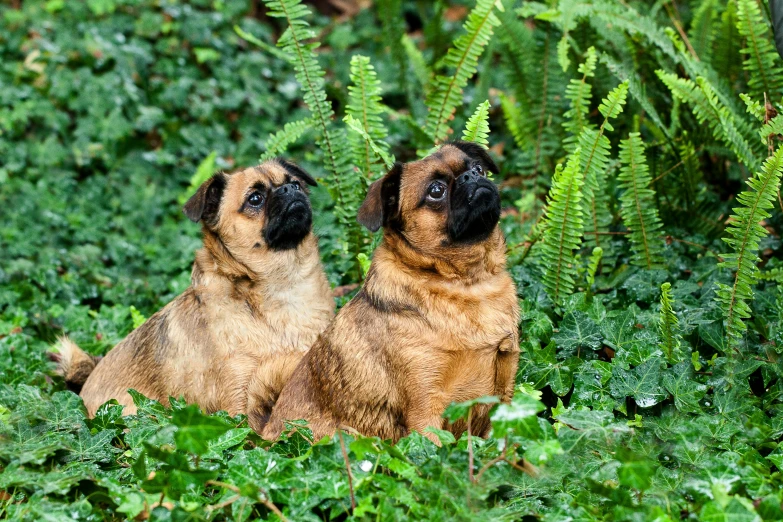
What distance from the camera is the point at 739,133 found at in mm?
5504

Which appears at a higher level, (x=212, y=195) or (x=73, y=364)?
(x=212, y=195)

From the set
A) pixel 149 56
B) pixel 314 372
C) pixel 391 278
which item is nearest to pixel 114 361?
pixel 314 372

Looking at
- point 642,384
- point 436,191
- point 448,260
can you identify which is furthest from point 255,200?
point 642,384

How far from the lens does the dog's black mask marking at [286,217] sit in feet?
17.2

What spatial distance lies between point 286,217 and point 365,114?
0.98m

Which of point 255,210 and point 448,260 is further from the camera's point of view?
point 255,210

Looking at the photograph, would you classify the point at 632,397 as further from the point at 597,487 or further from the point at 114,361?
the point at 114,361

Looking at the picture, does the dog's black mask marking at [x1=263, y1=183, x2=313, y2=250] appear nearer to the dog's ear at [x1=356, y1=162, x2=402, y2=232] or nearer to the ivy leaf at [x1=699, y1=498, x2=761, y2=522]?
the dog's ear at [x1=356, y1=162, x2=402, y2=232]

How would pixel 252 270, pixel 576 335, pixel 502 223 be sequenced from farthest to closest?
1. pixel 502 223
2. pixel 252 270
3. pixel 576 335

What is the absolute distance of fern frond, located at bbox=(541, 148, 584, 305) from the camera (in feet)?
16.8

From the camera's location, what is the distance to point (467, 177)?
4516 mm

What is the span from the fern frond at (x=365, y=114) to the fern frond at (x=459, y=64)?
16.5 inches

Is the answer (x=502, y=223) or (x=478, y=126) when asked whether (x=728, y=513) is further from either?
(x=502, y=223)

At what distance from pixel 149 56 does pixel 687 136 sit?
19.6 ft
